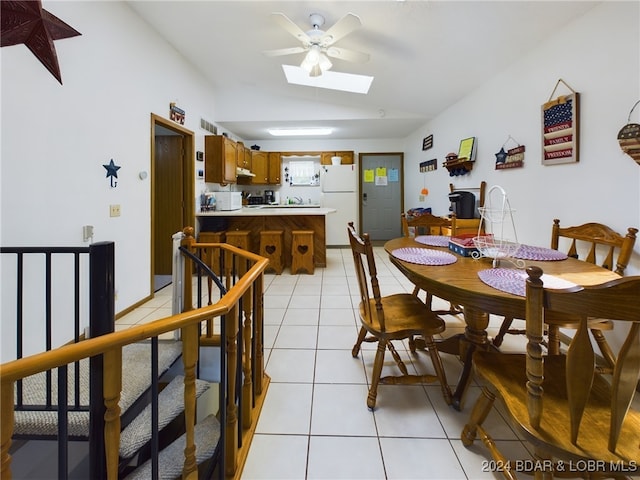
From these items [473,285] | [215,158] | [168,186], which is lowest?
[473,285]

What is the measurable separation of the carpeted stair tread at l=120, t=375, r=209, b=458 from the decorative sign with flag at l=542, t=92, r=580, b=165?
10.0ft

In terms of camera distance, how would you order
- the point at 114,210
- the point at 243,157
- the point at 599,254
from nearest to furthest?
the point at 599,254 < the point at 114,210 < the point at 243,157

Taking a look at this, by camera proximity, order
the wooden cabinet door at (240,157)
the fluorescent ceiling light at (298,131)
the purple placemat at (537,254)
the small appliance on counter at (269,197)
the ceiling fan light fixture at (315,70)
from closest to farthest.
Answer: the purple placemat at (537,254)
the ceiling fan light fixture at (315,70)
the wooden cabinet door at (240,157)
the fluorescent ceiling light at (298,131)
the small appliance on counter at (269,197)

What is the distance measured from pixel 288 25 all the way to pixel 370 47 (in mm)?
1053

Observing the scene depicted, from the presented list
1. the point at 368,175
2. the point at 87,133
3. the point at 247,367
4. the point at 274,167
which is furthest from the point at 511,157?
the point at 274,167

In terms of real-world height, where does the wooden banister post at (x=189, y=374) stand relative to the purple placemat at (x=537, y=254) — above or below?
below

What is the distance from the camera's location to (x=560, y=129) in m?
2.38

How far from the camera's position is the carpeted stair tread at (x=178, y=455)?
1244mm

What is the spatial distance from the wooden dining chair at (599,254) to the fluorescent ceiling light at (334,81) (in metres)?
3.31

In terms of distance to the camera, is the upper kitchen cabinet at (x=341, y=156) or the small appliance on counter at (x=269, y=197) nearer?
the upper kitchen cabinet at (x=341, y=156)

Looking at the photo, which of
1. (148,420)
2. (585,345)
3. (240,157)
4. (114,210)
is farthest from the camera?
(240,157)

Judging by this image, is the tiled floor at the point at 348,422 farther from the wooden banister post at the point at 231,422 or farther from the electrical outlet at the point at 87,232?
the electrical outlet at the point at 87,232

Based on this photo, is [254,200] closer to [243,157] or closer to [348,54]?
[243,157]

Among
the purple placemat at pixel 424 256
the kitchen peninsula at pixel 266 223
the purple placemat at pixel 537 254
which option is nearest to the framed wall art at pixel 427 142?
the kitchen peninsula at pixel 266 223
